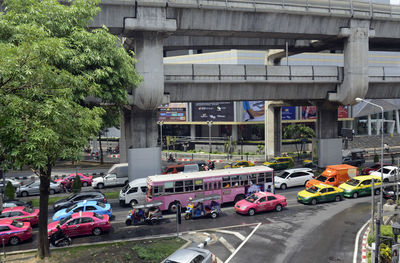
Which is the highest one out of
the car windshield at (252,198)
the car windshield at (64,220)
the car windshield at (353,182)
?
the car windshield at (353,182)

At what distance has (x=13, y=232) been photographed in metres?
20.4

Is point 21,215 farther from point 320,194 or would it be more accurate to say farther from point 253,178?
point 320,194

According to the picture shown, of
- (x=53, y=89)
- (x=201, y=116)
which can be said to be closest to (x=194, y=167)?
(x=53, y=89)

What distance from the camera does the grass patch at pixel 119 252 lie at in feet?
57.4

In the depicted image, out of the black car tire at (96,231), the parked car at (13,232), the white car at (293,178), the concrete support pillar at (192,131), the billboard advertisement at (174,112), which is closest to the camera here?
the parked car at (13,232)

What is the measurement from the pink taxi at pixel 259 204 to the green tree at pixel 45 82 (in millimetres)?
12251

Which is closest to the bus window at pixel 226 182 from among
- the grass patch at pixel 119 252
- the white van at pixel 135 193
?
the white van at pixel 135 193

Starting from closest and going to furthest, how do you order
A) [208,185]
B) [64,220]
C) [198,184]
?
[64,220], [198,184], [208,185]

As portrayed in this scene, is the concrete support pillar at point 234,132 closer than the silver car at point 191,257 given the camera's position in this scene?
No

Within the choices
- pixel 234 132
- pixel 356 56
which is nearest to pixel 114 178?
pixel 356 56

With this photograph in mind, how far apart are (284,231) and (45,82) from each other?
16104 mm

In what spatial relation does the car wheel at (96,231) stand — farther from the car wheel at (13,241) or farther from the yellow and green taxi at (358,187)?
the yellow and green taxi at (358,187)

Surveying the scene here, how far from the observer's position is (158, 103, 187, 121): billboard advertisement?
2931 inches

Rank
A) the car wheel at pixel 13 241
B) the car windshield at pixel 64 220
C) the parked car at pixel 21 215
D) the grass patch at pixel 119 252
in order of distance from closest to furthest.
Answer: the grass patch at pixel 119 252
the car wheel at pixel 13 241
the car windshield at pixel 64 220
the parked car at pixel 21 215
